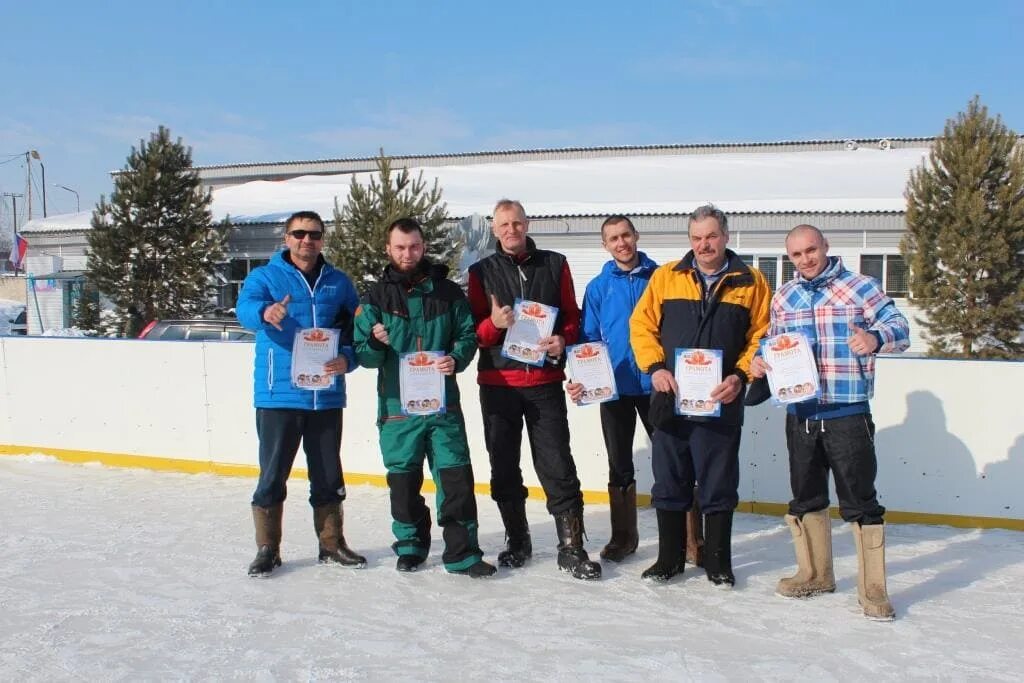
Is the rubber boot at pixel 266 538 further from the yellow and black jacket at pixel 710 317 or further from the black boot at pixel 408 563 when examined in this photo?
the yellow and black jacket at pixel 710 317

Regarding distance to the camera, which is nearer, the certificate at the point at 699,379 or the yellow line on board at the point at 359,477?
the certificate at the point at 699,379

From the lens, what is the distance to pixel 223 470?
22.1 feet

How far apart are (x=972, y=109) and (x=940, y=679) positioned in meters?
14.9

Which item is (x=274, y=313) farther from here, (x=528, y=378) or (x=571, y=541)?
(x=571, y=541)

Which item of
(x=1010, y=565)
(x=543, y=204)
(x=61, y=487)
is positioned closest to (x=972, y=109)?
(x=543, y=204)

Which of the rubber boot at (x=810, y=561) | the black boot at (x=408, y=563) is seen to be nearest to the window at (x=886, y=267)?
the rubber boot at (x=810, y=561)

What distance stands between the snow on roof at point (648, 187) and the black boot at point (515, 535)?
1385cm

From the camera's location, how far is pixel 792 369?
3551 millimetres

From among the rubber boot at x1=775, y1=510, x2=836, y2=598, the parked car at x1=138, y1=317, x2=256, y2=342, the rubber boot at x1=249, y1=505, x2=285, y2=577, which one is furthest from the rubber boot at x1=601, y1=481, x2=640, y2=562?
the parked car at x1=138, y1=317, x2=256, y2=342

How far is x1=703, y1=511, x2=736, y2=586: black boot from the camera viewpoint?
3969 millimetres

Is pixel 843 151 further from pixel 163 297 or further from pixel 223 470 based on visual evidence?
pixel 223 470

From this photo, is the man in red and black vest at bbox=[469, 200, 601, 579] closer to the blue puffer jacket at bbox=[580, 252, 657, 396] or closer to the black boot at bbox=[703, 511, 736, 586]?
the blue puffer jacket at bbox=[580, 252, 657, 396]

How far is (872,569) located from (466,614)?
1.71 metres

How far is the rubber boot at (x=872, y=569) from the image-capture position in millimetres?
3627
